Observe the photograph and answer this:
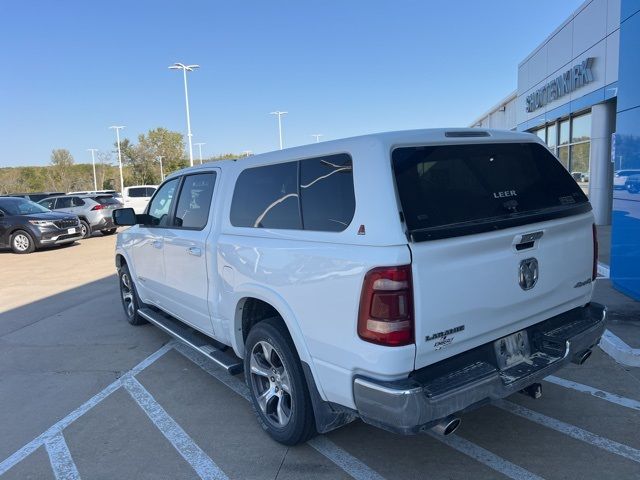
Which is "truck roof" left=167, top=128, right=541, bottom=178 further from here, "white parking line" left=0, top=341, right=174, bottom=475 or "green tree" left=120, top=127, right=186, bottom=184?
"green tree" left=120, top=127, right=186, bottom=184

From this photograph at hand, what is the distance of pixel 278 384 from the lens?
3453mm

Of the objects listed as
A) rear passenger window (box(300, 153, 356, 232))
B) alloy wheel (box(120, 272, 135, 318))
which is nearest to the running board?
alloy wheel (box(120, 272, 135, 318))

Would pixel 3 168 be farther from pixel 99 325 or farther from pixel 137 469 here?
pixel 137 469

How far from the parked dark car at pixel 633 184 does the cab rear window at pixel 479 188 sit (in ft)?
10.9

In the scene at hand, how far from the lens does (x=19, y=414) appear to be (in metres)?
4.21

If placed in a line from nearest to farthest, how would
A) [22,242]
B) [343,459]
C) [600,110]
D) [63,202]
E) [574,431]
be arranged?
[343,459] → [574,431] → [600,110] → [22,242] → [63,202]

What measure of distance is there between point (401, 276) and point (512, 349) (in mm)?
1025

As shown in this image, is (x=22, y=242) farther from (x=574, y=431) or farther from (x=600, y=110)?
(x=600, y=110)

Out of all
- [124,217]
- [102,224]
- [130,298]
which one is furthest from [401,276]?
[102,224]

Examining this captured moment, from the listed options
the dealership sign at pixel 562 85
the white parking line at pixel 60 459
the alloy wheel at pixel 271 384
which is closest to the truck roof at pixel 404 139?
the alloy wheel at pixel 271 384

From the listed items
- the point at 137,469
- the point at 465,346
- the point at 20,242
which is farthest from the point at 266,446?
the point at 20,242

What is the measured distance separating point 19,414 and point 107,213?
1637 cm

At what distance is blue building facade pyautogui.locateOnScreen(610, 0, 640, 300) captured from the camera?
6.14 metres

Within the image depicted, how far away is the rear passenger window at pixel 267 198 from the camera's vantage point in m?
3.30
